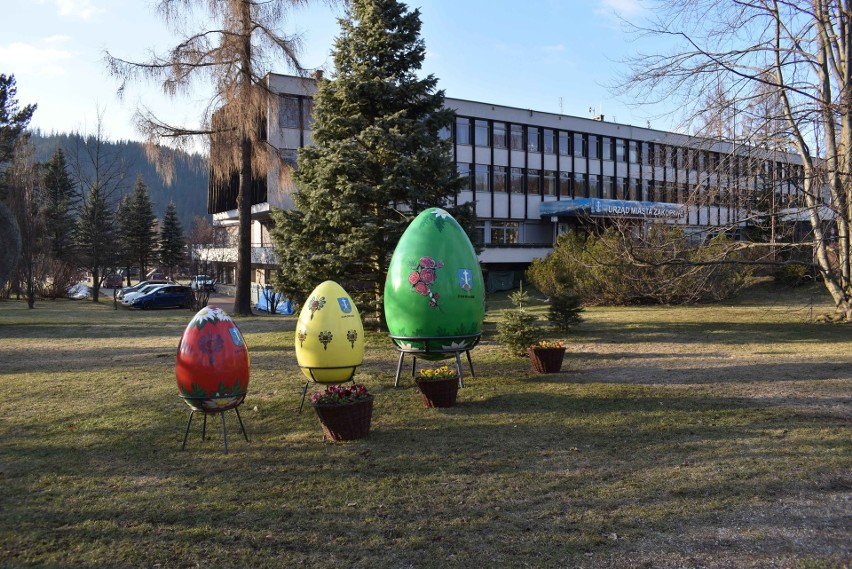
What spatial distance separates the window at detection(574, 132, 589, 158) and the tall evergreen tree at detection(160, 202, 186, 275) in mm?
37733

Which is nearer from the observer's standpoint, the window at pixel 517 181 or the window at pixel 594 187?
the window at pixel 517 181

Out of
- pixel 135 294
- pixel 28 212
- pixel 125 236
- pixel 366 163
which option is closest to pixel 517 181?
pixel 135 294

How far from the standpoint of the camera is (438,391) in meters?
8.48

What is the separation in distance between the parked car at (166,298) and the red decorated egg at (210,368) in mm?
27485

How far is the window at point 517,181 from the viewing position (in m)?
44.5

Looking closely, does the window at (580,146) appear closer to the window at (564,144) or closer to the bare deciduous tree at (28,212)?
the window at (564,144)

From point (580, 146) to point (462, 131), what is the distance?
10.8 m

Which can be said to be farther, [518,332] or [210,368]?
[518,332]

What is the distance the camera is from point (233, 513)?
5000mm

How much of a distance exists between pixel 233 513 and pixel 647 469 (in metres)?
3.72

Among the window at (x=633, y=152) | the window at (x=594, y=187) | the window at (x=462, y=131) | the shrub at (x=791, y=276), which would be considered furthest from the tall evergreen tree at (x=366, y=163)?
the window at (x=633, y=152)

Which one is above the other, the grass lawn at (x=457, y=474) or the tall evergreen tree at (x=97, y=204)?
the tall evergreen tree at (x=97, y=204)

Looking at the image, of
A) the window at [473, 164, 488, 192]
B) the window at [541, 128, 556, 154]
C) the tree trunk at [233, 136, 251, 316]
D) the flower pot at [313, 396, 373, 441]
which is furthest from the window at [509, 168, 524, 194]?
the flower pot at [313, 396, 373, 441]

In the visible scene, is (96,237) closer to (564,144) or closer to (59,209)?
(59,209)
